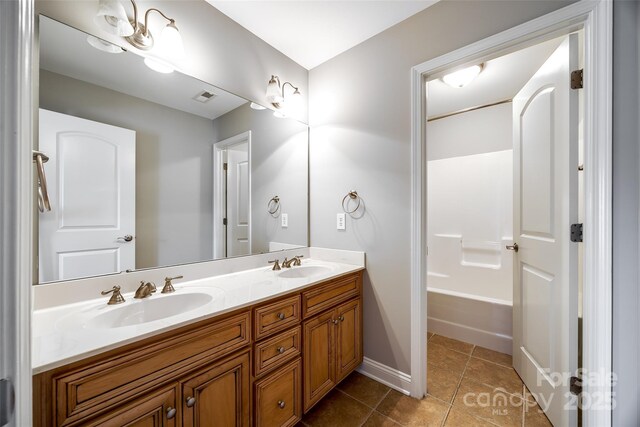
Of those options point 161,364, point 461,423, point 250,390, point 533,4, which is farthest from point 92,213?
point 533,4

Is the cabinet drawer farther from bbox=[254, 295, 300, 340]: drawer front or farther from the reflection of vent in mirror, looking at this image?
the reflection of vent in mirror

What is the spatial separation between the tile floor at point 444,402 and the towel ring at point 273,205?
1322 millimetres

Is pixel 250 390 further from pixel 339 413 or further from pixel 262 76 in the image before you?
pixel 262 76

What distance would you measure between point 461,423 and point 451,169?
2492mm

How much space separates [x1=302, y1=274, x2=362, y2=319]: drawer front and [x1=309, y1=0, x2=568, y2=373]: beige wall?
144 millimetres

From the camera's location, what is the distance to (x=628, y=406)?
0.99m

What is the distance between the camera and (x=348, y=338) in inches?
64.7

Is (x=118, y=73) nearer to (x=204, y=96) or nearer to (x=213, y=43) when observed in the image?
(x=204, y=96)

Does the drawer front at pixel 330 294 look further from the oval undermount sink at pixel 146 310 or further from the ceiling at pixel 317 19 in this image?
the ceiling at pixel 317 19

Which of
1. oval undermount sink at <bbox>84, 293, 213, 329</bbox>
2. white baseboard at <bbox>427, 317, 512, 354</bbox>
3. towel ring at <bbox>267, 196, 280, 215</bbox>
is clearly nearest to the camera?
oval undermount sink at <bbox>84, 293, 213, 329</bbox>

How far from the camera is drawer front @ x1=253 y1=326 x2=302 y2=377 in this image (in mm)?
1118

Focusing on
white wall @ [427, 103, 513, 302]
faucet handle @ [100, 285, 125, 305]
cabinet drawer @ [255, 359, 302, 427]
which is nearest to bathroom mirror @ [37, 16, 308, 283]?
faucet handle @ [100, 285, 125, 305]

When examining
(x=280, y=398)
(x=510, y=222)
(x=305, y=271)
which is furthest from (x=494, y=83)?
(x=280, y=398)

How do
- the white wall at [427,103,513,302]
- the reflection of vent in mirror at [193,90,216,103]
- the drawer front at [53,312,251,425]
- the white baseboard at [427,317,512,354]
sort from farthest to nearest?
the white wall at [427,103,513,302] < the white baseboard at [427,317,512,354] < the reflection of vent in mirror at [193,90,216,103] < the drawer front at [53,312,251,425]
